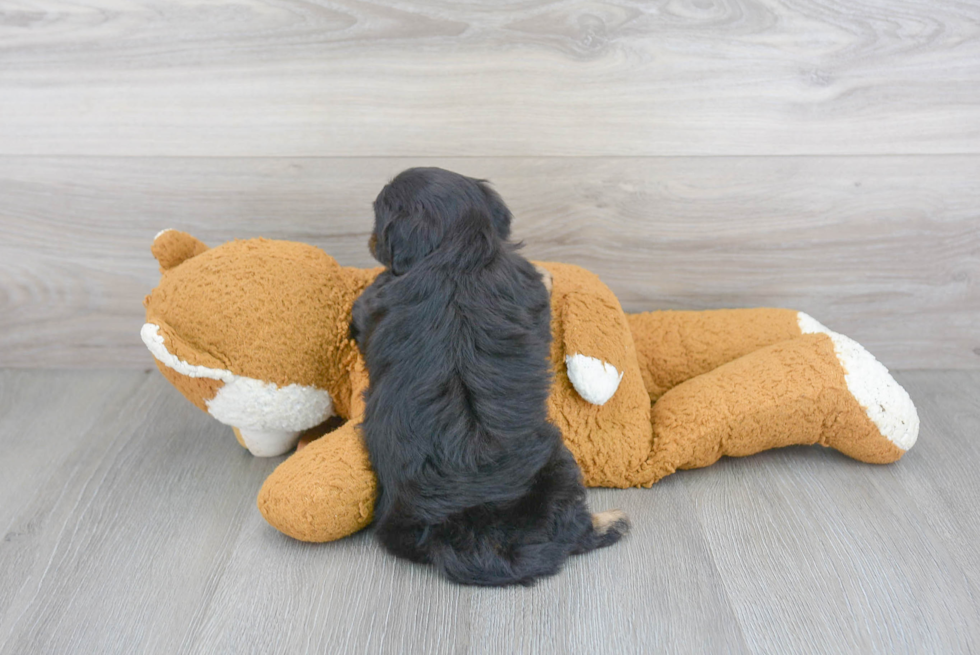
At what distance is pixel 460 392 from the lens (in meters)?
0.83

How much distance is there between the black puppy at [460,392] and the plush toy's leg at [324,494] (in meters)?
0.05

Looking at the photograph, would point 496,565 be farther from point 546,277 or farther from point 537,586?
point 546,277

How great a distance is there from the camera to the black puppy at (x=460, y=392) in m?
0.83

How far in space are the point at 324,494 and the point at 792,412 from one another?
2.09 ft

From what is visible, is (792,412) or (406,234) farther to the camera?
(792,412)

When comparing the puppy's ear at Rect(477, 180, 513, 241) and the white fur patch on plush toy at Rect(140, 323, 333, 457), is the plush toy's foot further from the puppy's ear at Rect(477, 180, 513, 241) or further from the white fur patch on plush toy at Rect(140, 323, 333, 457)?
the puppy's ear at Rect(477, 180, 513, 241)

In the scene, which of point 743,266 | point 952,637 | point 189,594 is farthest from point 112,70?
point 952,637

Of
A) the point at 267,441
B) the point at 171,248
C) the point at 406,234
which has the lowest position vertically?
the point at 267,441

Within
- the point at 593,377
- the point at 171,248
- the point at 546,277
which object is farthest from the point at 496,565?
the point at 171,248

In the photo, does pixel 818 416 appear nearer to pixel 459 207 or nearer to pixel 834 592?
pixel 834 592

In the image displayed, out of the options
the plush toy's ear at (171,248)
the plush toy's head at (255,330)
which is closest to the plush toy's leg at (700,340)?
the plush toy's head at (255,330)

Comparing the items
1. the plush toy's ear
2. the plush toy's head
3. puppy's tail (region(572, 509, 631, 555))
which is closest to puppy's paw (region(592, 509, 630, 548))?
puppy's tail (region(572, 509, 631, 555))

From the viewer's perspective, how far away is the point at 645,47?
3.72 ft

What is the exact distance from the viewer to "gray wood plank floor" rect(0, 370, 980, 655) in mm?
799
